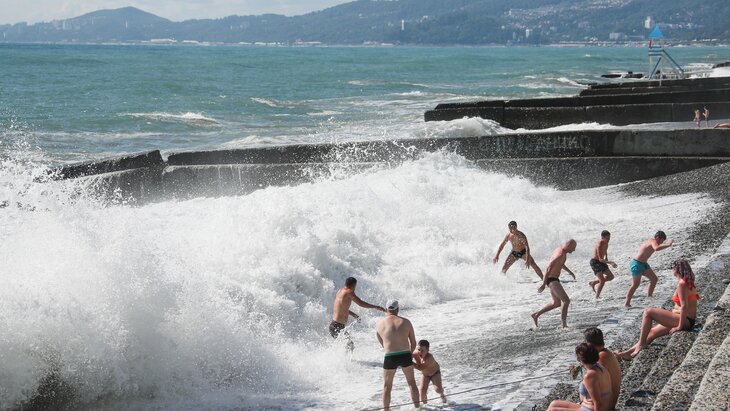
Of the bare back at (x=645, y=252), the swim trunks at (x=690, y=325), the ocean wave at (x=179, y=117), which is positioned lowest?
the ocean wave at (x=179, y=117)

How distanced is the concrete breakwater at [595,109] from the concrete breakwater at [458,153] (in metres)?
7.25

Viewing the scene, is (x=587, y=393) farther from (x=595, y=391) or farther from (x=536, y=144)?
(x=536, y=144)

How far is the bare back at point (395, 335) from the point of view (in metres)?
8.07

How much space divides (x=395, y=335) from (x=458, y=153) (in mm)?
12108

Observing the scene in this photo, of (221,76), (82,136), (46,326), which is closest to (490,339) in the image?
(46,326)

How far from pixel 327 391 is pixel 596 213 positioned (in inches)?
356

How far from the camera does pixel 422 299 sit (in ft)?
40.7

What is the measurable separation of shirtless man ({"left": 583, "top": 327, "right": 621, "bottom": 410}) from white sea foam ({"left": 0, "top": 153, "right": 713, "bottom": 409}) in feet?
4.29

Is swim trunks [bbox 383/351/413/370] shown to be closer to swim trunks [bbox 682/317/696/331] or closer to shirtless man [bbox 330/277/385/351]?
shirtless man [bbox 330/277/385/351]

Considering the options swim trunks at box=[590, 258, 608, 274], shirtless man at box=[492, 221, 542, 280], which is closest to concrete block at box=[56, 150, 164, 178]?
shirtless man at box=[492, 221, 542, 280]

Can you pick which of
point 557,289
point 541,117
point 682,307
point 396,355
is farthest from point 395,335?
point 541,117

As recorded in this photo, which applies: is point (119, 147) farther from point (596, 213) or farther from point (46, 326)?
point (46, 326)

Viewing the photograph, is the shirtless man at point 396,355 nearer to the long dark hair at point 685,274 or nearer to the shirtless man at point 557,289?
the shirtless man at point 557,289

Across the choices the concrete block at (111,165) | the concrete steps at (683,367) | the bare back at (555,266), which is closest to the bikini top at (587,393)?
the concrete steps at (683,367)
